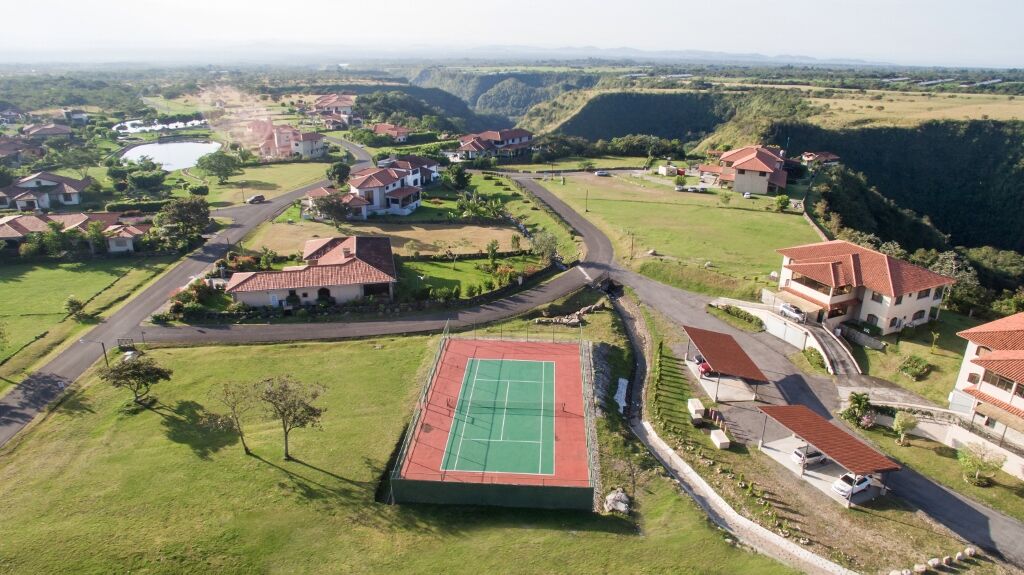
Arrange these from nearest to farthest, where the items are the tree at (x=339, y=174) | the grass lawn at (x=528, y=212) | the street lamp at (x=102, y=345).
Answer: the street lamp at (x=102, y=345), the grass lawn at (x=528, y=212), the tree at (x=339, y=174)

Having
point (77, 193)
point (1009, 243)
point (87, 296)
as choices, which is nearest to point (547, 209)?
point (87, 296)

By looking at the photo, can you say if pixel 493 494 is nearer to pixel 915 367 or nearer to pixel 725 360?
pixel 725 360

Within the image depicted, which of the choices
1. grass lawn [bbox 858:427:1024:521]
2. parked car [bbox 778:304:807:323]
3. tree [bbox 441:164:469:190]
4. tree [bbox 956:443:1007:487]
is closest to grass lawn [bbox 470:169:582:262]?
tree [bbox 441:164:469:190]

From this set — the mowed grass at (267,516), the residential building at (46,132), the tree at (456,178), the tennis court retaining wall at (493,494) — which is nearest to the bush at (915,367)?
the mowed grass at (267,516)

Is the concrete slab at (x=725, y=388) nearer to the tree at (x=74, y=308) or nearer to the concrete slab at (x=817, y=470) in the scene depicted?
the concrete slab at (x=817, y=470)

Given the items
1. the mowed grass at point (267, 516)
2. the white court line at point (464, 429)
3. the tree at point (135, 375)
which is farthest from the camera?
the tree at point (135, 375)

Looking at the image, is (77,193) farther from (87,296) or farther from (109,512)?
(109,512)

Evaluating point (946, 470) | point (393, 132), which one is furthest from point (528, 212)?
point (393, 132)
